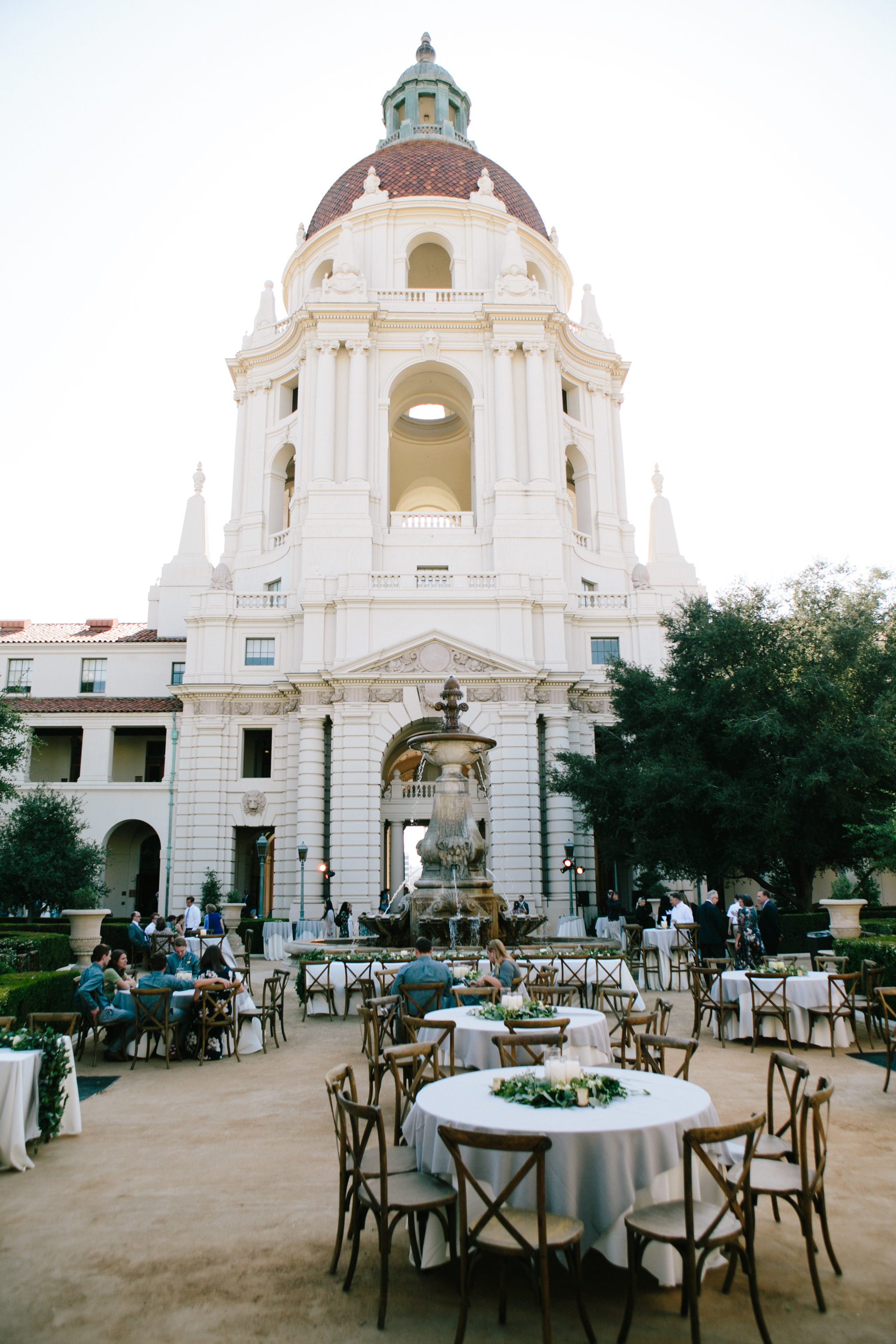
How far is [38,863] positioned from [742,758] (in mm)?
23541

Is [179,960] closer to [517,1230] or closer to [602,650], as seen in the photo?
[517,1230]

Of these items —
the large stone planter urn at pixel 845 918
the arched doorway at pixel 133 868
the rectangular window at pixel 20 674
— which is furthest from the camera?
the rectangular window at pixel 20 674

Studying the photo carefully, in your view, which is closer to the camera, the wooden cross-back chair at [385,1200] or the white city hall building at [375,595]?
the wooden cross-back chair at [385,1200]

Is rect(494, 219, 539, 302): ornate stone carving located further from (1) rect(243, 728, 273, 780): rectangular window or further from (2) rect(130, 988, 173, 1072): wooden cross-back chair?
(2) rect(130, 988, 173, 1072): wooden cross-back chair

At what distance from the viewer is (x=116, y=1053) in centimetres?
1257

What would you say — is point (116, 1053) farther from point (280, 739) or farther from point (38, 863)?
point (280, 739)

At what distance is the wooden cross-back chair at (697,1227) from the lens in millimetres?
4730

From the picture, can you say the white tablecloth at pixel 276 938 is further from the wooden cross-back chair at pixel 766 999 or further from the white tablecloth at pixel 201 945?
the wooden cross-back chair at pixel 766 999

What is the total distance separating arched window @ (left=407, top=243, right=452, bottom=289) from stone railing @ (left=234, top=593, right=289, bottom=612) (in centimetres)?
1987

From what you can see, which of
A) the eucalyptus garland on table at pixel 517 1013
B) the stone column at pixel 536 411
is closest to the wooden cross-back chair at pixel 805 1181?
the eucalyptus garland on table at pixel 517 1013

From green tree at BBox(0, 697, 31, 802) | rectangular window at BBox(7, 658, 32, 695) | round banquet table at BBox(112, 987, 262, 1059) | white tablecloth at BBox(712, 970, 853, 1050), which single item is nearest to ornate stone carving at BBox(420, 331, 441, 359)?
rectangular window at BBox(7, 658, 32, 695)

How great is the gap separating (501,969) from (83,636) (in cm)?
3637

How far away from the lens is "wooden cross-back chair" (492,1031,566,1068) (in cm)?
721

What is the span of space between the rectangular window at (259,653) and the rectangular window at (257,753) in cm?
285
